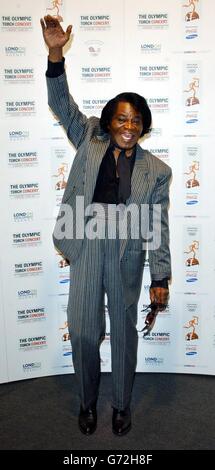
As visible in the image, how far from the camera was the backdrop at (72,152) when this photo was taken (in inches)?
88.6

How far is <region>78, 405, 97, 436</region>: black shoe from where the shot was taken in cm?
210

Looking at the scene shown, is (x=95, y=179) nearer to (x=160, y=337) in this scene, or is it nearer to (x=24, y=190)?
(x=24, y=190)

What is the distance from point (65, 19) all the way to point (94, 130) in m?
0.71

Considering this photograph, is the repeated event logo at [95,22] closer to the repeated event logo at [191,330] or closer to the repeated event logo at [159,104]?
the repeated event logo at [159,104]

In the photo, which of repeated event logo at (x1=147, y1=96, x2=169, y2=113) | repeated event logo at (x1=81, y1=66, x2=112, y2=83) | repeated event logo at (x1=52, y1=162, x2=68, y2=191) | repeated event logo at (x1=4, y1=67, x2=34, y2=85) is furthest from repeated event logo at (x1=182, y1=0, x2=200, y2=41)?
repeated event logo at (x1=52, y1=162, x2=68, y2=191)

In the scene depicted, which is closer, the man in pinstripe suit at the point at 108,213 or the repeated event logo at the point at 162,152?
the man in pinstripe suit at the point at 108,213

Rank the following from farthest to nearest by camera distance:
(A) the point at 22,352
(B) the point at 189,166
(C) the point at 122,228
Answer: (A) the point at 22,352 < (B) the point at 189,166 < (C) the point at 122,228

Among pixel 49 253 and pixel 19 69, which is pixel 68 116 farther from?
pixel 49 253

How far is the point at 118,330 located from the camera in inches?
80.4

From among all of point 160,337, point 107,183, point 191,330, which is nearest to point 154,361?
point 160,337

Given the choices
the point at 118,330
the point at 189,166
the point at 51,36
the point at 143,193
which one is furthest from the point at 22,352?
the point at 51,36

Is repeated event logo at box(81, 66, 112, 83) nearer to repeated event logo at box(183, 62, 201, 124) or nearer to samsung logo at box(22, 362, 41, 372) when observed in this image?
repeated event logo at box(183, 62, 201, 124)

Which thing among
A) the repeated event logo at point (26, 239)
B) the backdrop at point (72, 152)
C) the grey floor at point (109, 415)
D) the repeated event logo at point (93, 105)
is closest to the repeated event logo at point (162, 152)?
the backdrop at point (72, 152)

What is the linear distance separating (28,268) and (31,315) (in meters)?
0.29
